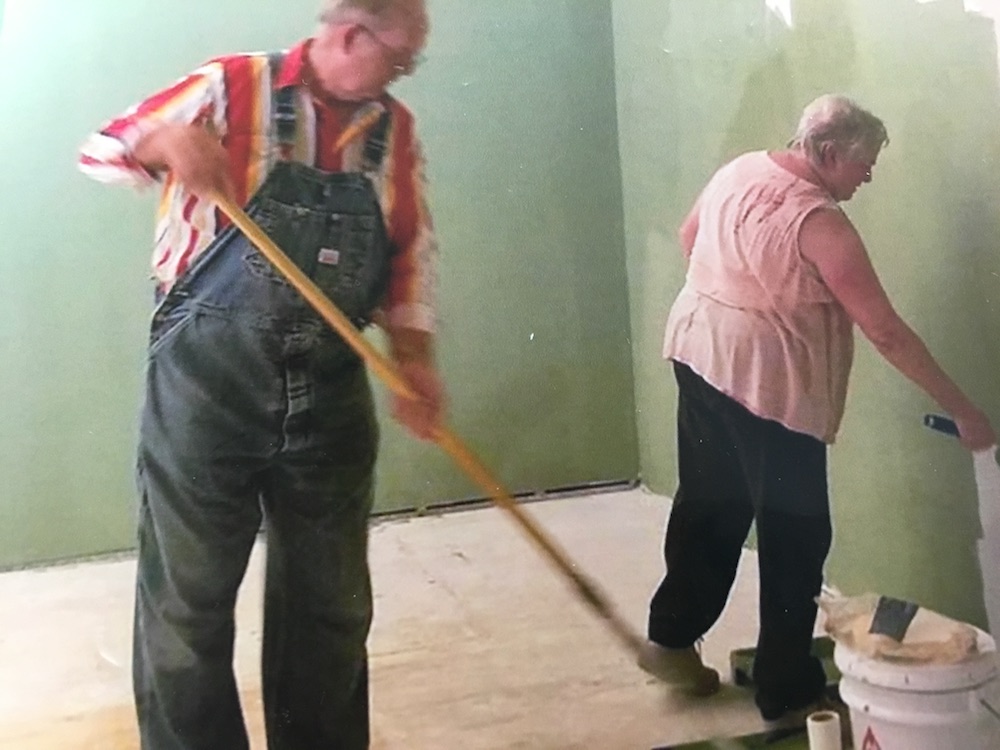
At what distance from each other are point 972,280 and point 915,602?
14.8 inches

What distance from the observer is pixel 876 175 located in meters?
1.42

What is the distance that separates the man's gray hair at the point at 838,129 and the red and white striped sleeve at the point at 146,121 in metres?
0.64

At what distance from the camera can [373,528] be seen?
125 cm

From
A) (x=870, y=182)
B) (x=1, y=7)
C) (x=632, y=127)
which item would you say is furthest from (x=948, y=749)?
(x=1, y=7)

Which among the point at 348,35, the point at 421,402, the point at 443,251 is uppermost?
the point at 348,35

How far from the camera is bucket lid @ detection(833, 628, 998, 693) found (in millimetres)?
1292

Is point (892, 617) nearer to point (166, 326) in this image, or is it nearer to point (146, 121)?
point (166, 326)

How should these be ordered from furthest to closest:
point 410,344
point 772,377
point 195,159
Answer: point 772,377
point 410,344
point 195,159

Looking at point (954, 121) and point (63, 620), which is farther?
point (954, 121)

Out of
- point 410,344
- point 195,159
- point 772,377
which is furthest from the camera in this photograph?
point 772,377

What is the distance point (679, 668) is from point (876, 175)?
60 centimetres

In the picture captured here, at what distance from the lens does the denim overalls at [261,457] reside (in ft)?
3.80

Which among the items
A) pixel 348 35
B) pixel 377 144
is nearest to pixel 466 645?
pixel 377 144

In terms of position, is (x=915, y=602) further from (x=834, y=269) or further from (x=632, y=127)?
(x=632, y=127)
